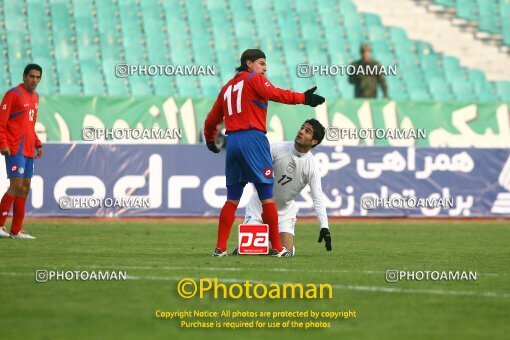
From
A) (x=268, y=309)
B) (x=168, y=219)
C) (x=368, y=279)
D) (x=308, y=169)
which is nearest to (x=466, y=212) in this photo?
(x=168, y=219)

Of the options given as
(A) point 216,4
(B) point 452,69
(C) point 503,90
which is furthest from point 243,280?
(C) point 503,90

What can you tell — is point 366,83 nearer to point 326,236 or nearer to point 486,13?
point 486,13

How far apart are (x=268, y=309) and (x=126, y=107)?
13.8m

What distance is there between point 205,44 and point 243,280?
15.7 m

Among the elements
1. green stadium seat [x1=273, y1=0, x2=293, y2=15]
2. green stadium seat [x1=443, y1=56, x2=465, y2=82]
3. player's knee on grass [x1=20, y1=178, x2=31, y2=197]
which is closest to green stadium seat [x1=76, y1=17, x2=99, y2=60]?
green stadium seat [x1=273, y1=0, x2=293, y2=15]

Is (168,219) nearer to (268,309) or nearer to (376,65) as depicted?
(376,65)

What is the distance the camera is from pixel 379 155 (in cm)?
1983

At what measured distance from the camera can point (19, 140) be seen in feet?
44.4

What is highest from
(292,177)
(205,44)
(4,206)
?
(205,44)

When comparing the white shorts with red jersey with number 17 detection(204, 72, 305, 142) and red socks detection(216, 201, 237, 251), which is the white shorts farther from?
red jersey with number 17 detection(204, 72, 305, 142)

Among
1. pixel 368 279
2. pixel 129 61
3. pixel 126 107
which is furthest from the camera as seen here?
pixel 129 61

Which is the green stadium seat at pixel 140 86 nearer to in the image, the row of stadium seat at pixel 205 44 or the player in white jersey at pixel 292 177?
the row of stadium seat at pixel 205 44

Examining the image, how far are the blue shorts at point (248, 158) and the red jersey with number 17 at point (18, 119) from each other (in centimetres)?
431

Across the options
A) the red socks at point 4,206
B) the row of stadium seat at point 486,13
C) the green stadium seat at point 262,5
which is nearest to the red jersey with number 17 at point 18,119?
the red socks at point 4,206
